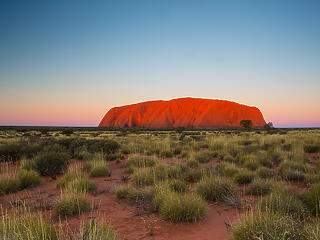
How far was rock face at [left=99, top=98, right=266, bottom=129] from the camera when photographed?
78.9 m

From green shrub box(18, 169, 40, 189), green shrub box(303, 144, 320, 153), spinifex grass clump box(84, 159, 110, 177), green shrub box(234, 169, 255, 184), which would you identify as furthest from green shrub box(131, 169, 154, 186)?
green shrub box(303, 144, 320, 153)

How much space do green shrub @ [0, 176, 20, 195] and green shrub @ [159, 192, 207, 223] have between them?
414 cm

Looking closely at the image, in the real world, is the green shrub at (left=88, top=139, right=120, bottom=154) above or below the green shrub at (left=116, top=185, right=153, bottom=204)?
above

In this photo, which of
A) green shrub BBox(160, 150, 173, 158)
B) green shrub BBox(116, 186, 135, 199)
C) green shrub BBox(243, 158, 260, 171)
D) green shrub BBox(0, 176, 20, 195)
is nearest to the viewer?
green shrub BBox(116, 186, 135, 199)

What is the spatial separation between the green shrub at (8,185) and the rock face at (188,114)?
7292 cm

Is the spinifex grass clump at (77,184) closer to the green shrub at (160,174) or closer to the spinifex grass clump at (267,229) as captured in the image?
the green shrub at (160,174)

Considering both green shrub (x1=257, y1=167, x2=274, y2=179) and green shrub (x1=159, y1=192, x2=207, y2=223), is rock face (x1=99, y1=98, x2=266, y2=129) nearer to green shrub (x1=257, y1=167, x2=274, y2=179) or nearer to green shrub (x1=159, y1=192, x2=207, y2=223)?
green shrub (x1=257, y1=167, x2=274, y2=179)

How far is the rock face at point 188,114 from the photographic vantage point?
7888 cm

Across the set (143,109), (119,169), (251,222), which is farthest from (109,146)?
(143,109)

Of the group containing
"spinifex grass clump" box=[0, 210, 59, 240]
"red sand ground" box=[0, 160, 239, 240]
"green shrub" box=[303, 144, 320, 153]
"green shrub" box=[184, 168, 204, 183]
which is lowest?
"red sand ground" box=[0, 160, 239, 240]

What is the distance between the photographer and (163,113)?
A: 8494 centimetres

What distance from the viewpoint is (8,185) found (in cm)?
554

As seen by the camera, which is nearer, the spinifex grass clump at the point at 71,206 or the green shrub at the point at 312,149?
the spinifex grass clump at the point at 71,206

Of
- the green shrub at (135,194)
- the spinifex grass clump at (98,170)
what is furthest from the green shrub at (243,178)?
the spinifex grass clump at (98,170)
